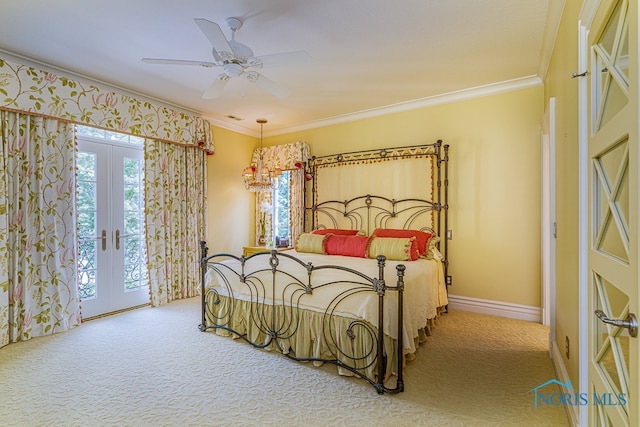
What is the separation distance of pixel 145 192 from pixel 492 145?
4422 mm

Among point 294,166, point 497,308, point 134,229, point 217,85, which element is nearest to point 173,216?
point 134,229

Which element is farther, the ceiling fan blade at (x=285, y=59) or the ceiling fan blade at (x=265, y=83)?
the ceiling fan blade at (x=265, y=83)

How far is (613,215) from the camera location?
45.6 inches

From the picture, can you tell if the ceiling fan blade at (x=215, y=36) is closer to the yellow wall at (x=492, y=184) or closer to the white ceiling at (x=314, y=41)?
the white ceiling at (x=314, y=41)

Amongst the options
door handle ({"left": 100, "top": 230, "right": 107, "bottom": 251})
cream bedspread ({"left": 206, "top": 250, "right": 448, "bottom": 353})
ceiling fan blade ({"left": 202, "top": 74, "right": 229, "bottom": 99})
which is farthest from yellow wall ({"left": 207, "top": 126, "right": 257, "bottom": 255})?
ceiling fan blade ({"left": 202, "top": 74, "right": 229, "bottom": 99})

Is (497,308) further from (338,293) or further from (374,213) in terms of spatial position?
(338,293)

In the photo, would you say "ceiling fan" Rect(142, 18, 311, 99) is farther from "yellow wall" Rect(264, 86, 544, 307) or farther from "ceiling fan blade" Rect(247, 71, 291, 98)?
"yellow wall" Rect(264, 86, 544, 307)

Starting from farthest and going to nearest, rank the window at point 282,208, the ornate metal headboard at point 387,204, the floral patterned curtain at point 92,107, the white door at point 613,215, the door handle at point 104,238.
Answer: the window at point 282,208, the ornate metal headboard at point 387,204, the door handle at point 104,238, the floral patterned curtain at point 92,107, the white door at point 613,215

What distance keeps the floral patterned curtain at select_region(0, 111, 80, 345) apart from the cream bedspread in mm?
1616

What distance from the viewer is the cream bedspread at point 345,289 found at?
7.82 feet

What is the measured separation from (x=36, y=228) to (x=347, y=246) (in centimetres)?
330

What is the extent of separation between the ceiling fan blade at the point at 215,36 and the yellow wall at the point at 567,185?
6.90 ft

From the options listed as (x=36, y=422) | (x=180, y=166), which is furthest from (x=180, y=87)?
(x=36, y=422)

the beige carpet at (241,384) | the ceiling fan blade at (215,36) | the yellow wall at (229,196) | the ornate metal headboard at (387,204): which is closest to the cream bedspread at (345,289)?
the beige carpet at (241,384)
